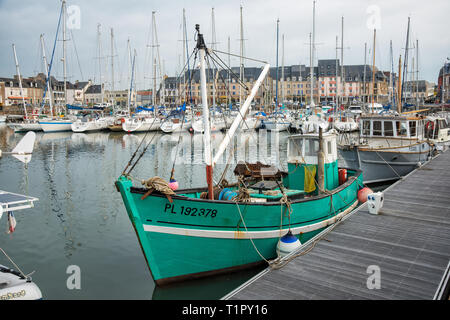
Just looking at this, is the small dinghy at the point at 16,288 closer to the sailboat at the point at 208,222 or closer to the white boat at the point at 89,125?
the sailboat at the point at 208,222

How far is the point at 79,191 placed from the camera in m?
22.0

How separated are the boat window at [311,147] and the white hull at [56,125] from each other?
179ft

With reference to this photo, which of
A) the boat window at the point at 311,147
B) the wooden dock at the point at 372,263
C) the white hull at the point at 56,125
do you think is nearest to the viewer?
the wooden dock at the point at 372,263

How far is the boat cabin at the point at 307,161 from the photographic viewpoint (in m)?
13.6

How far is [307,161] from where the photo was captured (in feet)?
45.7

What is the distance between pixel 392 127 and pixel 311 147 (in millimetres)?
11470

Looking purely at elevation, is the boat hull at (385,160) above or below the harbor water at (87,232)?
above

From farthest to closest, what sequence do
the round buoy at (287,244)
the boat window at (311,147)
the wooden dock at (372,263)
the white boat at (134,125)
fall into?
the white boat at (134,125), the boat window at (311,147), the round buoy at (287,244), the wooden dock at (372,263)

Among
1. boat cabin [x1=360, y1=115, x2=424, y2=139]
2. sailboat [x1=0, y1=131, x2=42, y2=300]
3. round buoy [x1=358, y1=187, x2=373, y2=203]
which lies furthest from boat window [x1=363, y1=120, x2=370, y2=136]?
sailboat [x1=0, y1=131, x2=42, y2=300]

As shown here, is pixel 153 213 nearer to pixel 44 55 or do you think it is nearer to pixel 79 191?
pixel 79 191

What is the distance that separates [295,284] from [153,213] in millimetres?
4064

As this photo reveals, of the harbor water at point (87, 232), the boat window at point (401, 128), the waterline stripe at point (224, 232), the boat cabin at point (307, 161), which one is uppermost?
the boat window at point (401, 128)

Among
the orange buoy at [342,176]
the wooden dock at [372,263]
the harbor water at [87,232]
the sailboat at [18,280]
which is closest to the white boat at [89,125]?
the harbor water at [87,232]
